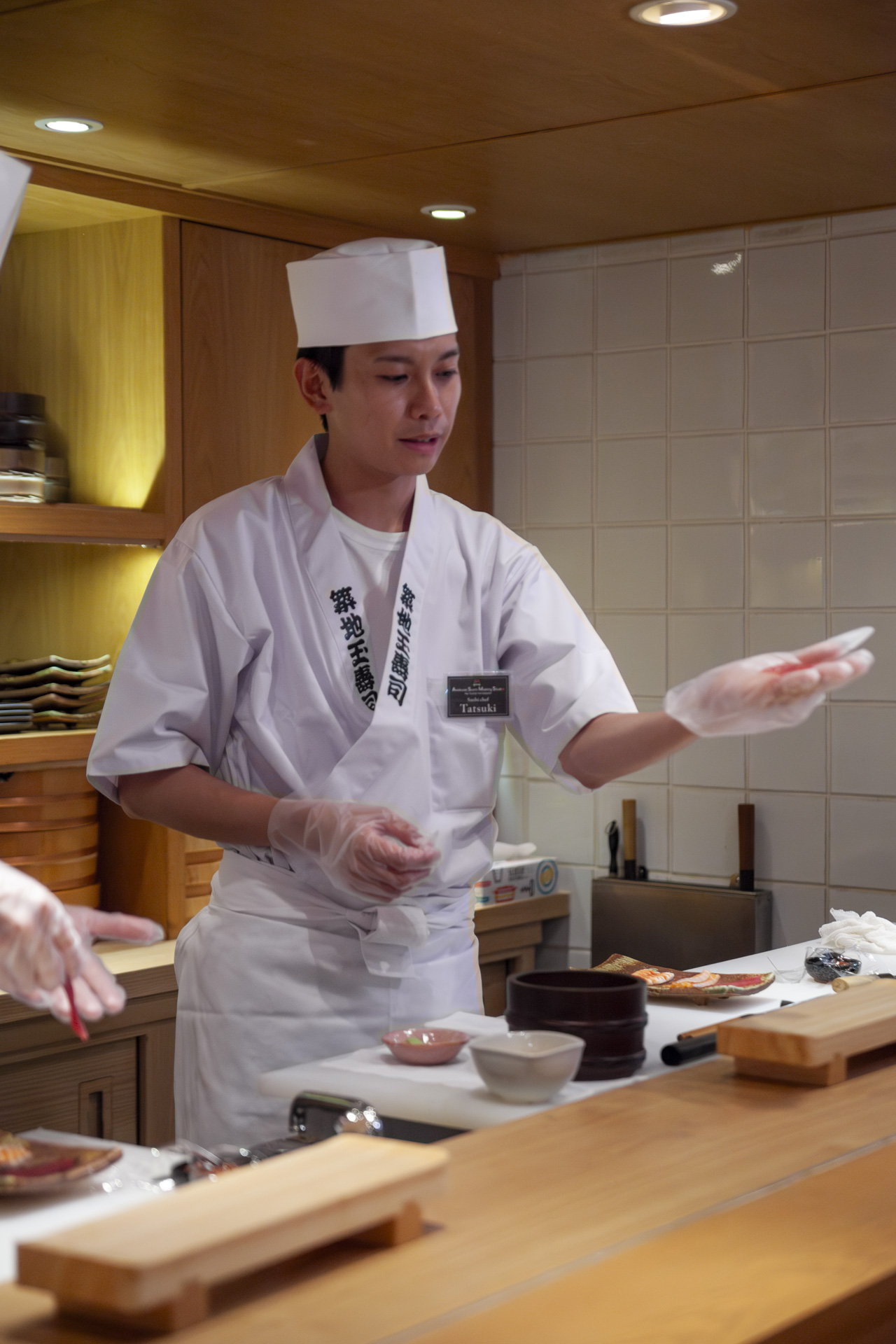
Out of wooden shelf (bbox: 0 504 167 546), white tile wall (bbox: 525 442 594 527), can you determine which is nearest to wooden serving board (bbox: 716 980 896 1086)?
wooden shelf (bbox: 0 504 167 546)

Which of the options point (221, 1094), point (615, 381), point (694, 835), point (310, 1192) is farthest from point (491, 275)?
point (310, 1192)

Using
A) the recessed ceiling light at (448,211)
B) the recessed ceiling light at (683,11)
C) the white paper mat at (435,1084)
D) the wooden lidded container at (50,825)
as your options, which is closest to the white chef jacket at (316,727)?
the white paper mat at (435,1084)

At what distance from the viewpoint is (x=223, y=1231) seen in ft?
3.05

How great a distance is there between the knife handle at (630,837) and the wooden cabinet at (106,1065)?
1055 millimetres

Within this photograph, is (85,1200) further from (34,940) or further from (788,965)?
(788,965)

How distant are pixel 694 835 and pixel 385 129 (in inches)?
62.7

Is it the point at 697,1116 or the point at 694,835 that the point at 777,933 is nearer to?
the point at 694,835

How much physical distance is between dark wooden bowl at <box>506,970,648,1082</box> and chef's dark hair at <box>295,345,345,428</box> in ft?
2.94

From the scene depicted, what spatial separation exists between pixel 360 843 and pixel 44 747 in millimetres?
1303

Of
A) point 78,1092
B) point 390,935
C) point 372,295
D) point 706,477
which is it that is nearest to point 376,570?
point 372,295

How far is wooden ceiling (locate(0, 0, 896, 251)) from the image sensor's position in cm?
207

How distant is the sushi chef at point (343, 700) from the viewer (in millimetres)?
1904

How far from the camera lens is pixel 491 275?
3.61 metres

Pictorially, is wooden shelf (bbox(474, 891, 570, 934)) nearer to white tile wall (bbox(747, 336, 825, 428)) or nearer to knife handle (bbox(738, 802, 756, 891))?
knife handle (bbox(738, 802, 756, 891))
